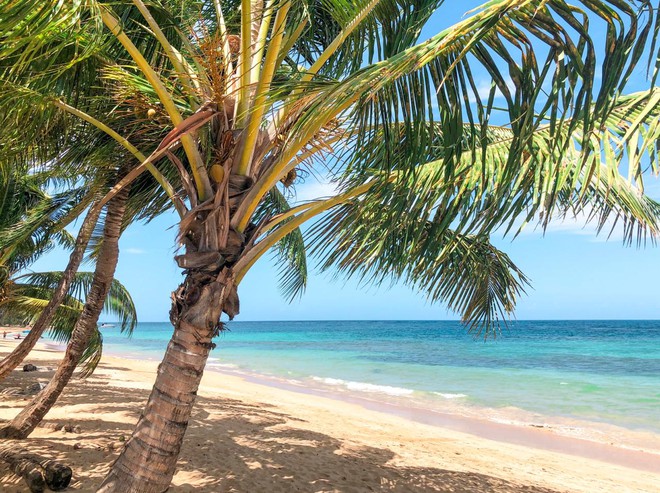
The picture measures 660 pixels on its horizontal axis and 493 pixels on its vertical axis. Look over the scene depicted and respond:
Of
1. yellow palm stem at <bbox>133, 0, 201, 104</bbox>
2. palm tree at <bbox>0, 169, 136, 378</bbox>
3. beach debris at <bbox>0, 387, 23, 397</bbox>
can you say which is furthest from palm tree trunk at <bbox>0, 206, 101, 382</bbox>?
beach debris at <bbox>0, 387, 23, 397</bbox>

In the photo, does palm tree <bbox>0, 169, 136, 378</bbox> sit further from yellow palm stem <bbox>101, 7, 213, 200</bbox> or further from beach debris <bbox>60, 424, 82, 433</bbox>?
yellow palm stem <bbox>101, 7, 213, 200</bbox>

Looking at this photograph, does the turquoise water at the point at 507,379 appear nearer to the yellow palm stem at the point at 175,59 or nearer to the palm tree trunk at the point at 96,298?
the palm tree trunk at the point at 96,298

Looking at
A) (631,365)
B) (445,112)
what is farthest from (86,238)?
(631,365)

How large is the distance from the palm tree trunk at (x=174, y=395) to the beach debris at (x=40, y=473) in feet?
4.63

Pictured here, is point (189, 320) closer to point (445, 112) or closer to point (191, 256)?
point (191, 256)

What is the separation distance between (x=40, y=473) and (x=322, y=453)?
312 centimetres

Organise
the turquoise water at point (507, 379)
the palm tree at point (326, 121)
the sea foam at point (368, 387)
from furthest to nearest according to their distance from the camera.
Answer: the sea foam at point (368, 387)
the turquoise water at point (507, 379)
the palm tree at point (326, 121)

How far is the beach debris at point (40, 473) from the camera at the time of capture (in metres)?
3.80

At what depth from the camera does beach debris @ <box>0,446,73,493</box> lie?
3797 millimetres

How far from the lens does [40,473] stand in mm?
3832

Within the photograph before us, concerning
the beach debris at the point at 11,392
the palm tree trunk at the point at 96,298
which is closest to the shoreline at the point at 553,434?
the palm tree trunk at the point at 96,298

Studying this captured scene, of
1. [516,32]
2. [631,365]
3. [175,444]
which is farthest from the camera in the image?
[631,365]

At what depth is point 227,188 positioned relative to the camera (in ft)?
9.73

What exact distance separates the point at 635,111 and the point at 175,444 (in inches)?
123
